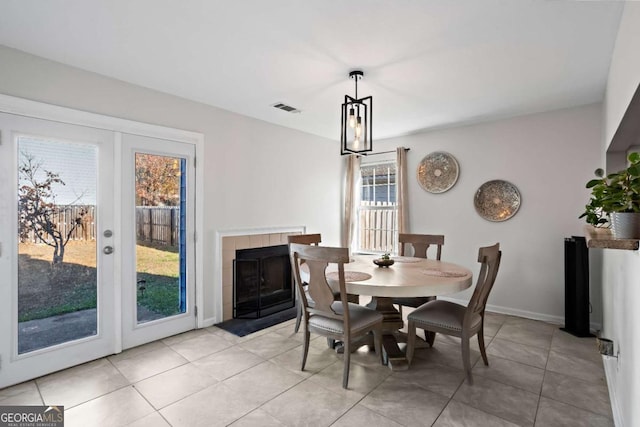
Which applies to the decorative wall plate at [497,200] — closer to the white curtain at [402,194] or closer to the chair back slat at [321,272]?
the white curtain at [402,194]

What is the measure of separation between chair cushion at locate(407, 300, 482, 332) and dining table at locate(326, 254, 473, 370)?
0.28 m

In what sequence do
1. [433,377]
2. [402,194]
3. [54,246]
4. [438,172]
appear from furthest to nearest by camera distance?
1. [402,194]
2. [438,172]
3. [54,246]
4. [433,377]

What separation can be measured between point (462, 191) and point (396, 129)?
128 cm

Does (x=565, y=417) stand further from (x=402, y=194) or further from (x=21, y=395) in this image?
(x=21, y=395)

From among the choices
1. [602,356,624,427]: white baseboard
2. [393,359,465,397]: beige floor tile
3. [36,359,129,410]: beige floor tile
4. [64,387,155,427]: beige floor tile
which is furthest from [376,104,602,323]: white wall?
[36,359,129,410]: beige floor tile

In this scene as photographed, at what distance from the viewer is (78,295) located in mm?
2672

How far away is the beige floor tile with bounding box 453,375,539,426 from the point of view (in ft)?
6.46

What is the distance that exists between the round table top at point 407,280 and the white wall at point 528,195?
5.20ft

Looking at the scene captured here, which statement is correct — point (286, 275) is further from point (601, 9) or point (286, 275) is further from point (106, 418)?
point (601, 9)

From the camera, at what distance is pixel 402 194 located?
4715 mm

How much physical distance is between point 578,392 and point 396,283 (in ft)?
4.98

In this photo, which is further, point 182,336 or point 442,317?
point 182,336

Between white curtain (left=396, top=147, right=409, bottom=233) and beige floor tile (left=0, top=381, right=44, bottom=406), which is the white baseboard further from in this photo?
beige floor tile (left=0, top=381, right=44, bottom=406)

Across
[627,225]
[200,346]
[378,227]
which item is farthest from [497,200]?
[200,346]
